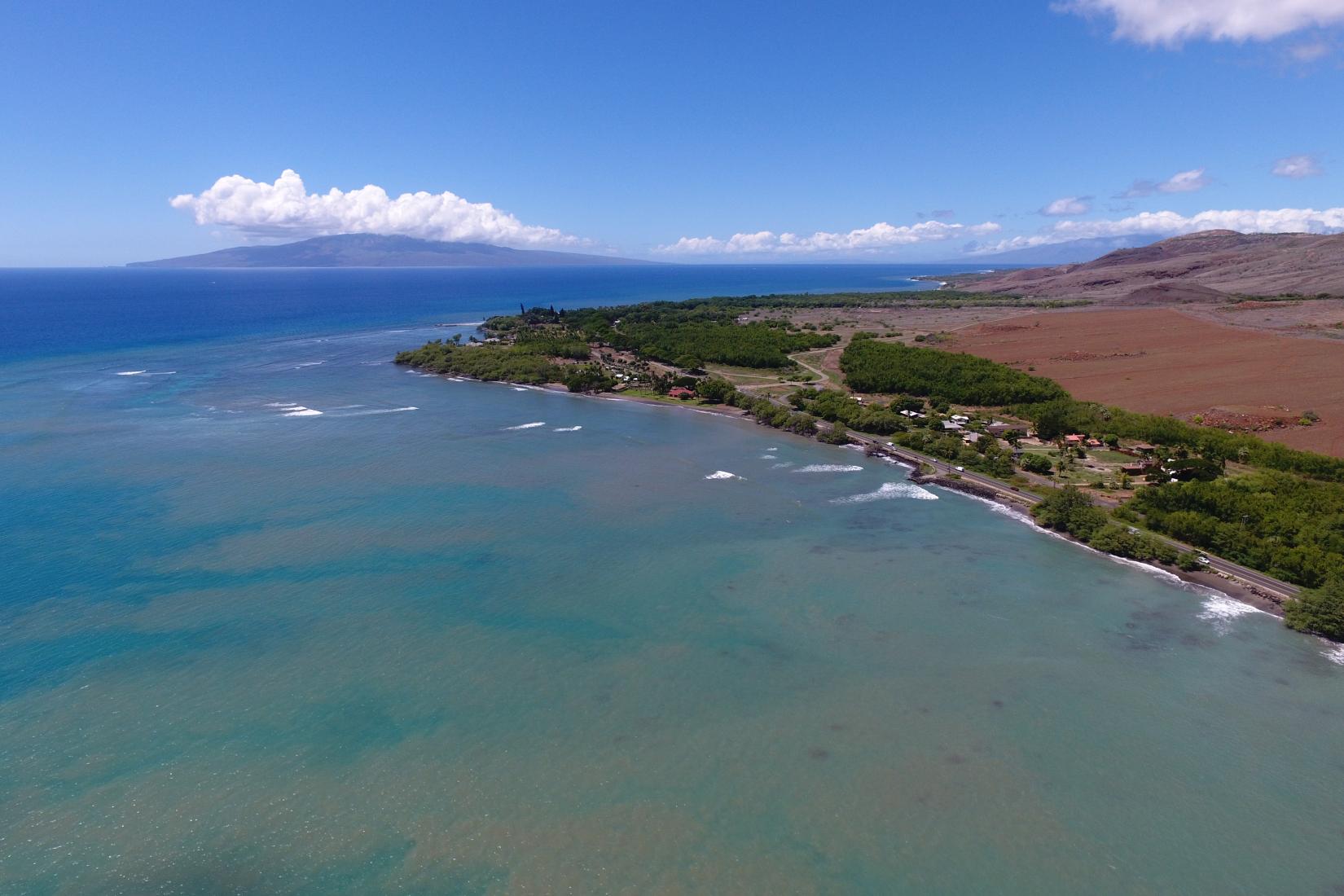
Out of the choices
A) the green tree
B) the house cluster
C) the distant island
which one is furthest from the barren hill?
the green tree

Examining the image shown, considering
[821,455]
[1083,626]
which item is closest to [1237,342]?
[821,455]

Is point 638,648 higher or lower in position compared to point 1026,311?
lower

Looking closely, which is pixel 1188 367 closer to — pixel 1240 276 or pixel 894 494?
pixel 894 494

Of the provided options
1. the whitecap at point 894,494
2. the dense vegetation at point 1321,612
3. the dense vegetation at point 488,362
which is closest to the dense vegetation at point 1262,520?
the dense vegetation at point 1321,612

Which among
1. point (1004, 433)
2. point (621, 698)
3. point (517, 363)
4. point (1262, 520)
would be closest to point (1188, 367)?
point (1004, 433)

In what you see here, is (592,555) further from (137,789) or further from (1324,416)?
(1324,416)
